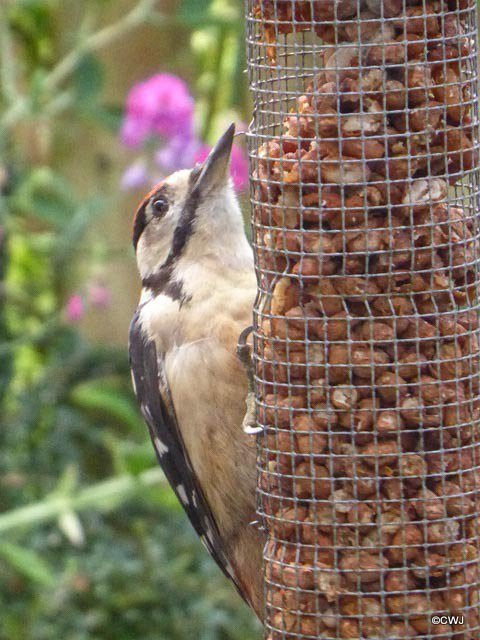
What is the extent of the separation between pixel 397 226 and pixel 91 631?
3.39m

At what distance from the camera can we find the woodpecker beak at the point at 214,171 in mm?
3635

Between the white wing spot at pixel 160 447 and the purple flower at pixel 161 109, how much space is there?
6.11 feet

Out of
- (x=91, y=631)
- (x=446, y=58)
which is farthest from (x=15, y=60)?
(x=446, y=58)

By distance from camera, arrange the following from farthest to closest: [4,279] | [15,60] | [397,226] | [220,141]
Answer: [15,60] → [4,279] → [220,141] → [397,226]

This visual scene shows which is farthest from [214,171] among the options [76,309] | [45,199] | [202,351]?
[45,199]

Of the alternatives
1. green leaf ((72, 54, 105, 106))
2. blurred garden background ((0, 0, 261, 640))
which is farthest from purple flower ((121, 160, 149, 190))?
green leaf ((72, 54, 105, 106))

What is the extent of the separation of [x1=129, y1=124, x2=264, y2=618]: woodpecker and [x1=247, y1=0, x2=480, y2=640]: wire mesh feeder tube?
0.64 metres

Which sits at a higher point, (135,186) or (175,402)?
(135,186)

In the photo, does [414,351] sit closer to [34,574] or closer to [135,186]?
[34,574]

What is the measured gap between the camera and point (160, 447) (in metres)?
3.91

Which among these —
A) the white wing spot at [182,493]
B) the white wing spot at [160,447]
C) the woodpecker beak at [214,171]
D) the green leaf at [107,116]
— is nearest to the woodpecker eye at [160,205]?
the woodpecker beak at [214,171]

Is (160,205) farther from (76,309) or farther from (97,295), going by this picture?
(97,295)

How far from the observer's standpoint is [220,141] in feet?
11.7

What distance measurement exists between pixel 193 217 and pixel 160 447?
2.41 feet
